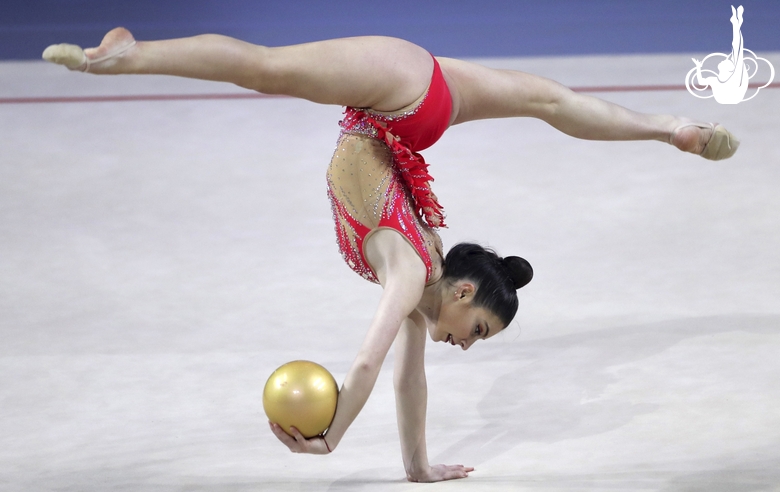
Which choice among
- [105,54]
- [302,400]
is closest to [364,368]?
[302,400]

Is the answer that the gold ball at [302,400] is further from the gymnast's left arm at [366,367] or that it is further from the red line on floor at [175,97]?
the red line on floor at [175,97]

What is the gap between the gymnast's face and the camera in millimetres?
2588

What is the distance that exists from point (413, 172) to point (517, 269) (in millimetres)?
411

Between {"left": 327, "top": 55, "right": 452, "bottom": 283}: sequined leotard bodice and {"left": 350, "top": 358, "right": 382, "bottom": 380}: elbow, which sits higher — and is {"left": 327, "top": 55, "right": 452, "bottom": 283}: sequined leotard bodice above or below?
above

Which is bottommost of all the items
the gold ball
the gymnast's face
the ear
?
the gold ball

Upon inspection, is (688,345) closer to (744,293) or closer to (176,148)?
(744,293)

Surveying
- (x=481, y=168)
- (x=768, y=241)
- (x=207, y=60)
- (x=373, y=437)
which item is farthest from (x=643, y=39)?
(x=207, y=60)

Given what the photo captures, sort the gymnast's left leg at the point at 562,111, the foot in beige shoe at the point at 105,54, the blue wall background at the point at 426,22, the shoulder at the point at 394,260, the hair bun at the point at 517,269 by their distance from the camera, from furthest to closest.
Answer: the blue wall background at the point at 426,22
the gymnast's left leg at the point at 562,111
the hair bun at the point at 517,269
the shoulder at the point at 394,260
the foot in beige shoe at the point at 105,54

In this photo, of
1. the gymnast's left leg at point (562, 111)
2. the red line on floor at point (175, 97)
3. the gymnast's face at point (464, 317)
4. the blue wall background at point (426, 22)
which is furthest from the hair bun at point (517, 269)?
the blue wall background at point (426, 22)

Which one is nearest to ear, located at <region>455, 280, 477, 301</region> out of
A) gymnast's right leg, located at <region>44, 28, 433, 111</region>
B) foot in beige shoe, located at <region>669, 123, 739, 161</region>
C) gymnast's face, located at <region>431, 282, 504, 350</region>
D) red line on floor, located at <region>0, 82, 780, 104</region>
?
gymnast's face, located at <region>431, 282, 504, 350</region>

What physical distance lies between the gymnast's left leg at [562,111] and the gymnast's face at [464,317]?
1.88 feet

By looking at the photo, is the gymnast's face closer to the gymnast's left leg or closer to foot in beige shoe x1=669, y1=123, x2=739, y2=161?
the gymnast's left leg

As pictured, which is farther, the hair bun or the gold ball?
the hair bun

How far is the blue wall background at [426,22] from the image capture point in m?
7.56
